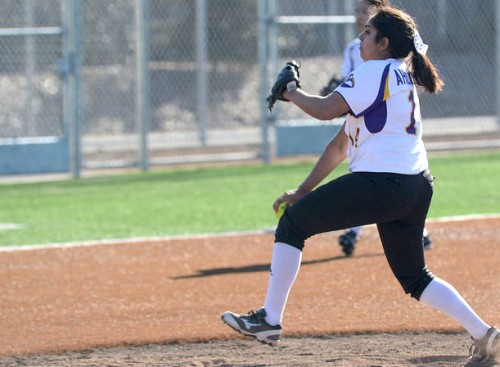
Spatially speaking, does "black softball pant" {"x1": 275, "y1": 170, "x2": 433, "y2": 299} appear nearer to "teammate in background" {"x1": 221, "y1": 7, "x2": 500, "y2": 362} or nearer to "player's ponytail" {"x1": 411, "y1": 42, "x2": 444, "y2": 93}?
"teammate in background" {"x1": 221, "y1": 7, "x2": 500, "y2": 362}

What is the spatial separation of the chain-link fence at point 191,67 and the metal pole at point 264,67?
2cm

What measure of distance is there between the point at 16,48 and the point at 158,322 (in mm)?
11584

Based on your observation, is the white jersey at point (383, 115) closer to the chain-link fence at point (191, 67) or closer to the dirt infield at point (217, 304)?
the dirt infield at point (217, 304)

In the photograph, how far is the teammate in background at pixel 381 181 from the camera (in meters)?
5.34

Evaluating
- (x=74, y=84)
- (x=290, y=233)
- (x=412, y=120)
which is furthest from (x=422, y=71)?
(x=74, y=84)

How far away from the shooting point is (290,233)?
218 inches

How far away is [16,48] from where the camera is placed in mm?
17609

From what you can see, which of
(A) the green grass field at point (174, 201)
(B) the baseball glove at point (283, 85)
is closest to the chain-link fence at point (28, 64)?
(A) the green grass field at point (174, 201)

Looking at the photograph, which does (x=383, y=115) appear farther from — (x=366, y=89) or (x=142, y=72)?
(x=142, y=72)

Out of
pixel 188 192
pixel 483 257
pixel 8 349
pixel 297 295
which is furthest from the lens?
pixel 188 192

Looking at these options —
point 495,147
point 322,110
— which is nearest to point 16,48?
point 495,147

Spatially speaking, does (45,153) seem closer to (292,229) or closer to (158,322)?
(158,322)

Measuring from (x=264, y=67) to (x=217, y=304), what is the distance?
10.0 metres

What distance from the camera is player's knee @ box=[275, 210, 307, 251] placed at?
551 centimetres
